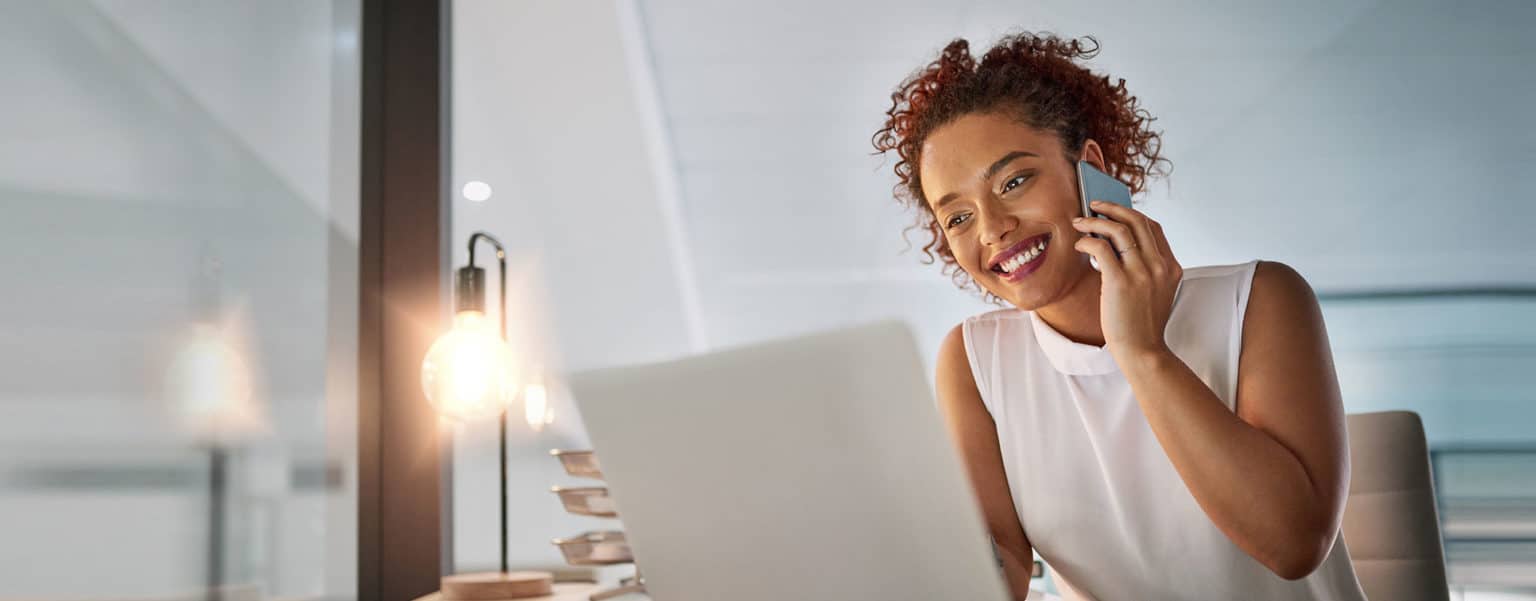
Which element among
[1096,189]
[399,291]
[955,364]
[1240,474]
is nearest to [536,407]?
[399,291]

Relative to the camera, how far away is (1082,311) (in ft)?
4.13

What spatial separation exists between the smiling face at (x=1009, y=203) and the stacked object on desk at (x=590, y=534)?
0.59m

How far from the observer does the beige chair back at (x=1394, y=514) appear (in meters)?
1.31

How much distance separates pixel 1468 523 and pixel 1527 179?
206 cm

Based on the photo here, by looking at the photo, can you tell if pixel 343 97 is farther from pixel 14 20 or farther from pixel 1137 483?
pixel 1137 483

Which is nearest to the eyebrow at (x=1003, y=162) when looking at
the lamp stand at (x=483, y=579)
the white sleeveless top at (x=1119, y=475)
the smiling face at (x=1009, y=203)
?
the smiling face at (x=1009, y=203)

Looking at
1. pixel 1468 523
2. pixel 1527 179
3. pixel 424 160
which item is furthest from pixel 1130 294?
pixel 1468 523

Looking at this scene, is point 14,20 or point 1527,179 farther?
point 1527,179

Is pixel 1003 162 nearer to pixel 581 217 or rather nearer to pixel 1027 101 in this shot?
pixel 1027 101

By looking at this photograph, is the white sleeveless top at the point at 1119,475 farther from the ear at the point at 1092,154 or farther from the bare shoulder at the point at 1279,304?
the ear at the point at 1092,154

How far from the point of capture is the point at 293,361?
4.71ft

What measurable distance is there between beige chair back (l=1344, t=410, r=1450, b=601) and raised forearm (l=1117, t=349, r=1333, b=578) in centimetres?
43

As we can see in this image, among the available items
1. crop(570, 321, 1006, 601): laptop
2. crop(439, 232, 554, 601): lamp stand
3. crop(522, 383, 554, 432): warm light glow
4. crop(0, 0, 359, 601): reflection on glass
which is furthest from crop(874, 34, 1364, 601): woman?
crop(522, 383, 554, 432): warm light glow

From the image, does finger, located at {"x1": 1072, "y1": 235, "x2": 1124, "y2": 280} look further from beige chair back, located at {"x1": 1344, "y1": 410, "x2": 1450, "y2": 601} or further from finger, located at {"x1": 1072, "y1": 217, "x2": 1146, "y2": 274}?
beige chair back, located at {"x1": 1344, "y1": 410, "x2": 1450, "y2": 601}
